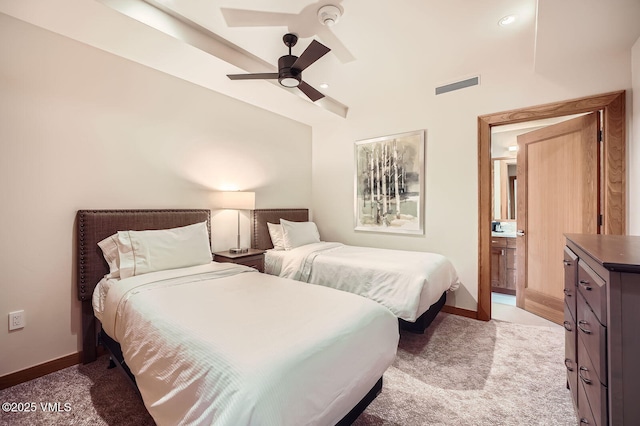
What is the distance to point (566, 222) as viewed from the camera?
120 inches

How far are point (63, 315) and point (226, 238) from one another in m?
1.64

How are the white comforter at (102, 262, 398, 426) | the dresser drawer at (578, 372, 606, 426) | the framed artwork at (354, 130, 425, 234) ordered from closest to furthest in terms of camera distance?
the white comforter at (102, 262, 398, 426) < the dresser drawer at (578, 372, 606, 426) < the framed artwork at (354, 130, 425, 234)

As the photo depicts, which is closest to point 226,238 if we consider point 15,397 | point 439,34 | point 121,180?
point 121,180

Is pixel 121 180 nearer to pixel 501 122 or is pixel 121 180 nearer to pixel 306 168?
pixel 306 168

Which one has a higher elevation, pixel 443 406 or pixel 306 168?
pixel 306 168

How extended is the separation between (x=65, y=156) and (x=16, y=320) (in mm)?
1290

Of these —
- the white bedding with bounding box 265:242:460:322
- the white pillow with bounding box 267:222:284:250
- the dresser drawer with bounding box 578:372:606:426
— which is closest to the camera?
the dresser drawer with bounding box 578:372:606:426

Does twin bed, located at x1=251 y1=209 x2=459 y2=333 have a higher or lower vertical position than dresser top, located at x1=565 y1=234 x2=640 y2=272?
lower

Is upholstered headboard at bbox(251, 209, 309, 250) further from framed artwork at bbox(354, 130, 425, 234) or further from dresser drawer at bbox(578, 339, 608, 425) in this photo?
dresser drawer at bbox(578, 339, 608, 425)

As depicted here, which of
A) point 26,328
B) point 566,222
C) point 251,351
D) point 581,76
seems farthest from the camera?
point 566,222

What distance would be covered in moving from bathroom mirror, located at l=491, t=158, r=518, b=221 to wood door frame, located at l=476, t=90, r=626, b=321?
220 centimetres

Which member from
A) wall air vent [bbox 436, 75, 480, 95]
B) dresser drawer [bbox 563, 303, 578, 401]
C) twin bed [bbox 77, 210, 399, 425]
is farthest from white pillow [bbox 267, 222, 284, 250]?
dresser drawer [bbox 563, 303, 578, 401]

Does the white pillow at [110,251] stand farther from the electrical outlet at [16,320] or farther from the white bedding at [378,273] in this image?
the white bedding at [378,273]

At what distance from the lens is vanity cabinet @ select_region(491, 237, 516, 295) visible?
13.9 ft
